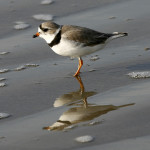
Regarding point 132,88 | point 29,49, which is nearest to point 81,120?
point 132,88

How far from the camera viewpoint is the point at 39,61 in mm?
7012

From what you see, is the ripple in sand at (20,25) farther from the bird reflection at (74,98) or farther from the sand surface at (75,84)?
the bird reflection at (74,98)

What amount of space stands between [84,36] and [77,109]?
68.2 inches

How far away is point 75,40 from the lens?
21.7 ft

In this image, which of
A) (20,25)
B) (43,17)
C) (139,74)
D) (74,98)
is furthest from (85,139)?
(43,17)

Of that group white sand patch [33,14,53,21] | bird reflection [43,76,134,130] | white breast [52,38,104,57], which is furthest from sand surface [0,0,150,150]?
white breast [52,38,104,57]

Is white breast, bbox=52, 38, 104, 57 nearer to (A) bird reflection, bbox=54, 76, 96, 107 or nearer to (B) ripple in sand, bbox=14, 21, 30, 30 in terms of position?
(A) bird reflection, bbox=54, 76, 96, 107

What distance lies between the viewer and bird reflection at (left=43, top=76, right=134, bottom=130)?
489 cm

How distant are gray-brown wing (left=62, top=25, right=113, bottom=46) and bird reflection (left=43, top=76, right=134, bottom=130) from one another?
103 centimetres

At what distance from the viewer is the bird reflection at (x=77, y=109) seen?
489 centimetres

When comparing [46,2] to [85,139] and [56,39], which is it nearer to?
[56,39]

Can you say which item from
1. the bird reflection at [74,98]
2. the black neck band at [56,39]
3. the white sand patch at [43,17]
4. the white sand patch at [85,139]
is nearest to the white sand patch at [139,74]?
the bird reflection at [74,98]

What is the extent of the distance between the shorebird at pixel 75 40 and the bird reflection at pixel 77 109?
2.69 ft

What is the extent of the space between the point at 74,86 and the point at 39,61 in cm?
108
